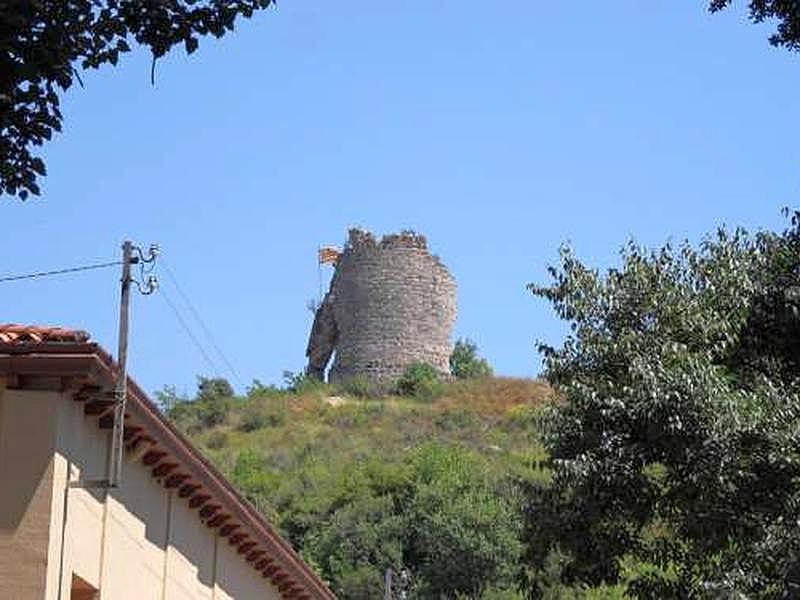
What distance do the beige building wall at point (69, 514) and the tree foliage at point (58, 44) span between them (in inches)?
319

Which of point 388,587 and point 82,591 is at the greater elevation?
point 388,587

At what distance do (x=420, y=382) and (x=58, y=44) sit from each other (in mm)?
78421

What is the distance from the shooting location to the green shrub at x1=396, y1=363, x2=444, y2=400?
8769 cm

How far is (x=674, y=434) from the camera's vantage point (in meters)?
22.5

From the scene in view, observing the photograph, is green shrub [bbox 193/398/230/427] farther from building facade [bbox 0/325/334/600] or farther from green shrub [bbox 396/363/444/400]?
building facade [bbox 0/325/334/600]

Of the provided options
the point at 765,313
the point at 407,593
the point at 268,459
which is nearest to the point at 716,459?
the point at 765,313

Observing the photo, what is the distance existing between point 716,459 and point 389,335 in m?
Result: 68.2

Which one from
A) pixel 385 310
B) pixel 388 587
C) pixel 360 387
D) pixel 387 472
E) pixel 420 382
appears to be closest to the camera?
pixel 388 587

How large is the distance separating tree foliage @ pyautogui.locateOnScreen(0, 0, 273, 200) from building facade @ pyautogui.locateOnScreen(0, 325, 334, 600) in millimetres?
8021

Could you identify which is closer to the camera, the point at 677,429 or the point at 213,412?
the point at 677,429

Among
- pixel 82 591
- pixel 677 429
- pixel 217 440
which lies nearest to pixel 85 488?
pixel 82 591

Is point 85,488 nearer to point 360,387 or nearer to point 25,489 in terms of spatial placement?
point 25,489

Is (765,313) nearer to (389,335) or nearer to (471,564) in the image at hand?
(471,564)

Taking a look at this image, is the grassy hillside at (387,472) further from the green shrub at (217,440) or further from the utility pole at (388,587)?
the utility pole at (388,587)
